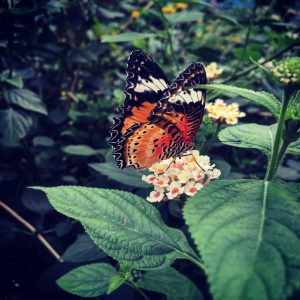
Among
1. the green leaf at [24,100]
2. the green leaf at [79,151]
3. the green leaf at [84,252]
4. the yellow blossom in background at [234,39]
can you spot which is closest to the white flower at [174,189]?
the green leaf at [84,252]

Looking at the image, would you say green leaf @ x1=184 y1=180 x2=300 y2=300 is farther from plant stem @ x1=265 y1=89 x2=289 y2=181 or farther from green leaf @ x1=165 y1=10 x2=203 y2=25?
green leaf @ x1=165 y1=10 x2=203 y2=25

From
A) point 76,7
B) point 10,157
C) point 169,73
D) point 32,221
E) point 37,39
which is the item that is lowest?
point 32,221

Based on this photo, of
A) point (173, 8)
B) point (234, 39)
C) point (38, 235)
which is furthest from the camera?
point (234, 39)

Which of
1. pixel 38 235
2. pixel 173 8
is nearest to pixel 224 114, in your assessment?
pixel 38 235

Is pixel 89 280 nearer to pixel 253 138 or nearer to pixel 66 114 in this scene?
pixel 253 138

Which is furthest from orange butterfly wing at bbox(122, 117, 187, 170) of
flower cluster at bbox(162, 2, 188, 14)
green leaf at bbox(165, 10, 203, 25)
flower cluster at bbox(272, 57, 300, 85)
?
flower cluster at bbox(162, 2, 188, 14)

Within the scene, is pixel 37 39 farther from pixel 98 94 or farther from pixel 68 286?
pixel 68 286

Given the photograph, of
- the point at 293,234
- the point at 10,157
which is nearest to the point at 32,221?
the point at 10,157
